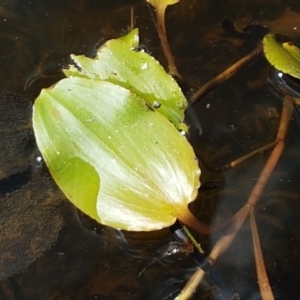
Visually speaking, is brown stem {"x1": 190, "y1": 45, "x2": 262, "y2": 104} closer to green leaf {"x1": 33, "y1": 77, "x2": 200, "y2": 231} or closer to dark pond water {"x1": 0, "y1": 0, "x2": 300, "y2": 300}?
dark pond water {"x1": 0, "y1": 0, "x2": 300, "y2": 300}

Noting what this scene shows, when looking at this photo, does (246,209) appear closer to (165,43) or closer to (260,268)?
(260,268)

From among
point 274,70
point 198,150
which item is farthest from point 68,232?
point 274,70

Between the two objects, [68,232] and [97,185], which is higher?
[97,185]

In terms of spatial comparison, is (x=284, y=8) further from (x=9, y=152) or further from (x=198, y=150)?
(x=9, y=152)

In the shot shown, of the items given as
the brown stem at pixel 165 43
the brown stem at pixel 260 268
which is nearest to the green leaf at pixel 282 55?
the brown stem at pixel 165 43

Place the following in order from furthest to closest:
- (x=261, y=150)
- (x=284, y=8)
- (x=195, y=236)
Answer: (x=284, y=8), (x=261, y=150), (x=195, y=236)

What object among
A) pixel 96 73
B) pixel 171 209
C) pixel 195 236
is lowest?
pixel 195 236
